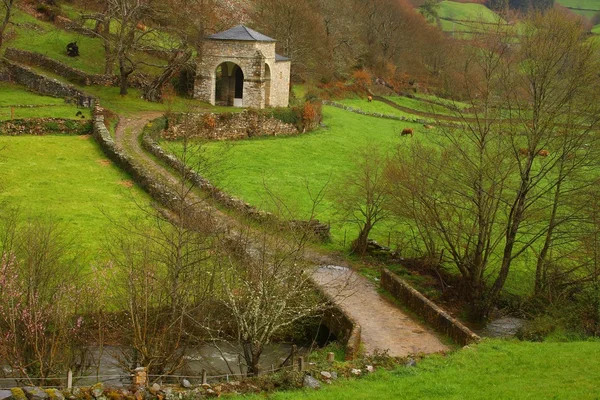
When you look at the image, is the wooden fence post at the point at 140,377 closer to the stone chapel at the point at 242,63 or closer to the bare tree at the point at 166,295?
the bare tree at the point at 166,295

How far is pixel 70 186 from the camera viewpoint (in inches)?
1104

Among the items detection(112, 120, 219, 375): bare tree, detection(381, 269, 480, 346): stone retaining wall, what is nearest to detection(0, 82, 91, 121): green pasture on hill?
detection(381, 269, 480, 346): stone retaining wall

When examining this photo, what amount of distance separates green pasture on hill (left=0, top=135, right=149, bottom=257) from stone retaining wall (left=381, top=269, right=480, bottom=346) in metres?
8.16

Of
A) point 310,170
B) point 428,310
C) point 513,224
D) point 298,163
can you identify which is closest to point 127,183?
point 310,170

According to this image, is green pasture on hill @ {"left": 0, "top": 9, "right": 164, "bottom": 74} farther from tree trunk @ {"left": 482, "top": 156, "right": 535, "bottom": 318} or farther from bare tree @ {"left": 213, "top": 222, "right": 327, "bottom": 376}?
bare tree @ {"left": 213, "top": 222, "right": 327, "bottom": 376}

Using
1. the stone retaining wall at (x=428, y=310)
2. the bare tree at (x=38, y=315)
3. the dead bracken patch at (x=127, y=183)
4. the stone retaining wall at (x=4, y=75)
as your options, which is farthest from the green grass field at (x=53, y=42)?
the bare tree at (x=38, y=315)

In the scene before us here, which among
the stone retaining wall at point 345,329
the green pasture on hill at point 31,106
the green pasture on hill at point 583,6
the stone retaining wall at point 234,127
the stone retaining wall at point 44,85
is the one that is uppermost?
the green pasture on hill at point 583,6

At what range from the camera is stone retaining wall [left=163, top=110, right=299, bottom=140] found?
4025cm

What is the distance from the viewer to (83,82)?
146 feet

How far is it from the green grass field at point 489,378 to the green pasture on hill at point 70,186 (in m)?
9.80

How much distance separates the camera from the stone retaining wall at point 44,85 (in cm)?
4038

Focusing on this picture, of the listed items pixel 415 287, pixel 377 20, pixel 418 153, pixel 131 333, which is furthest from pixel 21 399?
pixel 377 20

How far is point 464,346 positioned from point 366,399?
4793mm

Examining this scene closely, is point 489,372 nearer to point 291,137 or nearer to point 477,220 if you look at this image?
point 477,220
